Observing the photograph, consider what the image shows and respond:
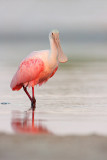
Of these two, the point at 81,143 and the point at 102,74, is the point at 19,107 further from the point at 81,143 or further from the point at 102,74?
the point at 102,74

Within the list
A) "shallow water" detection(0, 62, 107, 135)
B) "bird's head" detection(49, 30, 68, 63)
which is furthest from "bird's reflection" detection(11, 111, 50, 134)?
"bird's head" detection(49, 30, 68, 63)

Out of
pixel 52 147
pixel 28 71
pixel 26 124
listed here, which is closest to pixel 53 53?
pixel 28 71

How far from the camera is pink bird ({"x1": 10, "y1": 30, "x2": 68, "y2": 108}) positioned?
1411 cm

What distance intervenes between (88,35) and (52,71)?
262ft

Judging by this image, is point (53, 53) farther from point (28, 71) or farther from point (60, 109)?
point (60, 109)

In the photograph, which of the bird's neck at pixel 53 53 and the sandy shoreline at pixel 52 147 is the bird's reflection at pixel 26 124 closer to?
the sandy shoreline at pixel 52 147

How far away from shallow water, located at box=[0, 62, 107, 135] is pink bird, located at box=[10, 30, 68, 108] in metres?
0.40

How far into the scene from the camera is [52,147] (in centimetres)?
779

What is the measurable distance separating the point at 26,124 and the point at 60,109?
6.32 feet

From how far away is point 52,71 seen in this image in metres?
14.2

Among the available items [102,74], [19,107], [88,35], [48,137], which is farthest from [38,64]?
[88,35]

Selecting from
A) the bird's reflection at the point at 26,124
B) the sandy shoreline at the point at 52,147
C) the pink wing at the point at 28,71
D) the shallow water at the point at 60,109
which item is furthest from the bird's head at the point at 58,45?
the sandy shoreline at the point at 52,147

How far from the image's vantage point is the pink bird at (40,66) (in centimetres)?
1411

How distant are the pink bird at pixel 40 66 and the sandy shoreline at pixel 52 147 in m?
5.77
